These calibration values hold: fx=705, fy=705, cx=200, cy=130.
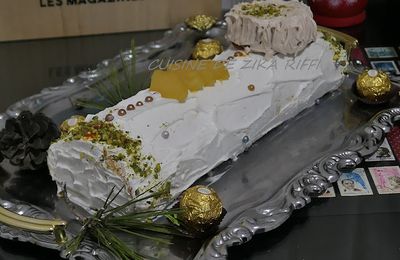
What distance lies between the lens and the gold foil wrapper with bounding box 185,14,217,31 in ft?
5.59

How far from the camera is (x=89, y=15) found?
177cm

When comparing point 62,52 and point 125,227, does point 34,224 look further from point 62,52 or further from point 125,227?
point 62,52

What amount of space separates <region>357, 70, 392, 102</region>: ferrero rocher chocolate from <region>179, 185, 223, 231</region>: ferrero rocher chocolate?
0.47 meters

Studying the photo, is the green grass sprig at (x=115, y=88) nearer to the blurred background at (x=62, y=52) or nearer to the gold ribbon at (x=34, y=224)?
the blurred background at (x=62, y=52)

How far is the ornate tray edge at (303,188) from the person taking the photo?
3.62ft

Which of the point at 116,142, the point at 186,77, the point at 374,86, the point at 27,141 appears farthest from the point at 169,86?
the point at 374,86

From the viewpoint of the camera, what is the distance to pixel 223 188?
126cm

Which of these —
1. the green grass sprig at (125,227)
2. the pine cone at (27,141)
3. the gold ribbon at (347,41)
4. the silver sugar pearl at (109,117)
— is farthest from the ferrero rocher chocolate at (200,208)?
the gold ribbon at (347,41)

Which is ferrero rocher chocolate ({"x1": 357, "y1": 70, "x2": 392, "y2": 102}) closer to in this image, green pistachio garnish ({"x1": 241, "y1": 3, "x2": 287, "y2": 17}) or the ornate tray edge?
Answer: the ornate tray edge

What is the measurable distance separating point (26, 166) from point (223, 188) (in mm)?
359

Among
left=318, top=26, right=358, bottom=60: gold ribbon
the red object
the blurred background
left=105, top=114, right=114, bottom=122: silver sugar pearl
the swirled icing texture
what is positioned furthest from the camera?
the red object

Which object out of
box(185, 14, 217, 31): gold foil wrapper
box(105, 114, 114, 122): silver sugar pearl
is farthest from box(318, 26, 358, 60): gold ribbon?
box(105, 114, 114, 122): silver sugar pearl

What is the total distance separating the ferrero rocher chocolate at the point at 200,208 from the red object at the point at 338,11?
2.69ft

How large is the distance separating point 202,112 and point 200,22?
0.49 m
